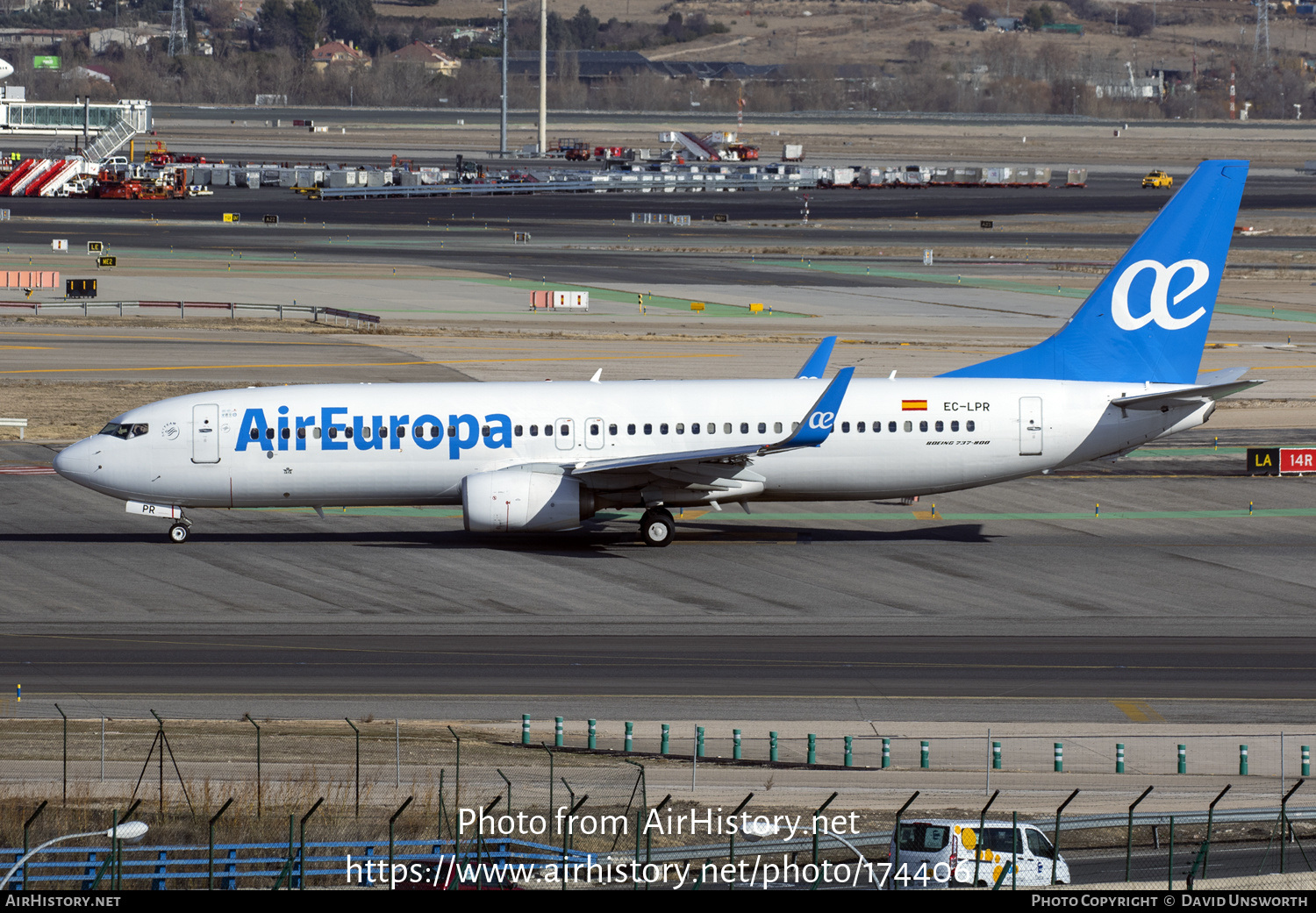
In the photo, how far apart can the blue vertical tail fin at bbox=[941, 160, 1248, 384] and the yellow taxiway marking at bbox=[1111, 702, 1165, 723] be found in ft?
51.7

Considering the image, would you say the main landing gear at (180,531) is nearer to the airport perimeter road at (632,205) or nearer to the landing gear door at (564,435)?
the landing gear door at (564,435)

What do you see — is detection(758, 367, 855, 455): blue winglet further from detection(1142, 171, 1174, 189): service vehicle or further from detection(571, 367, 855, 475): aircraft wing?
detection(1142, 171, 1174, 189): service vehicle

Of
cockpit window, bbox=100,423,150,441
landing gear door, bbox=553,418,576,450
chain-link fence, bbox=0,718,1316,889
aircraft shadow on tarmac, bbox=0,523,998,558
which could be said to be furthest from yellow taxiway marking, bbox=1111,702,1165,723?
cockpit window, bbox=100,423,150,441

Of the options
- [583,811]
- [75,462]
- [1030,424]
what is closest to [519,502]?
[75,462]

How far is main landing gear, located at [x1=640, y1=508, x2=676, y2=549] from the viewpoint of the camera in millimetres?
47781

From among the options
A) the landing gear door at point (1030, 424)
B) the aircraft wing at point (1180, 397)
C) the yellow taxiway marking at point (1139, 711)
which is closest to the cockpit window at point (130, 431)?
the landing gear door at point (1030, 424)

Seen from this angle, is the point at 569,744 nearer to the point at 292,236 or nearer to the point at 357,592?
the point at 357,592

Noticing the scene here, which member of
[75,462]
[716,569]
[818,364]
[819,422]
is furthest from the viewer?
[818,364]

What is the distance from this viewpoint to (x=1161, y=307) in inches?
1900

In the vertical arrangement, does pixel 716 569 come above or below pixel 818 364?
below

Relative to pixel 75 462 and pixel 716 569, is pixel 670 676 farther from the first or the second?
pixel 75 462

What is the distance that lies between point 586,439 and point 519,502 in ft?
9.15

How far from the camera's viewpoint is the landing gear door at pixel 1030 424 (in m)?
46.8

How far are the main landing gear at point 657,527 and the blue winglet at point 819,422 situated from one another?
4.42 meters
